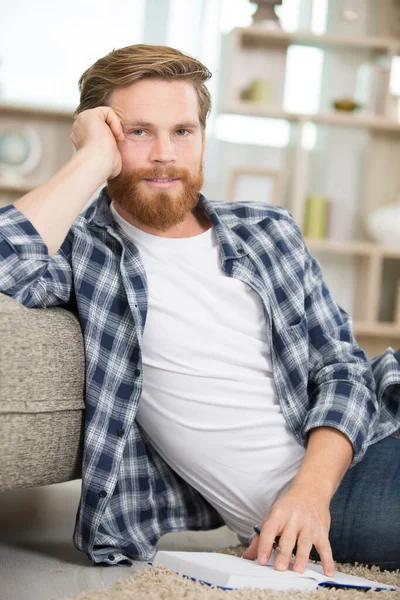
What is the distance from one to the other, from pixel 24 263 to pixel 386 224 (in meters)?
3.05

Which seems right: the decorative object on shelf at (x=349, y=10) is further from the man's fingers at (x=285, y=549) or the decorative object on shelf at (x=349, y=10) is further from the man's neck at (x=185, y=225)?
the man's fingers at (x=285, y=549)

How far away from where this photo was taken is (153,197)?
163 centimetres

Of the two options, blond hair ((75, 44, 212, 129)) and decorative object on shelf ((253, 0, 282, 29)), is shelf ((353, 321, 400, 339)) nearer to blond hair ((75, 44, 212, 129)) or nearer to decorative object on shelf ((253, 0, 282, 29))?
decorative object on shelf ((253, 0, 282, 29))

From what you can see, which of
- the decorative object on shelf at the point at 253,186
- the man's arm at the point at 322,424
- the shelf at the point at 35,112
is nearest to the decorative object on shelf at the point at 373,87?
the decorative object on shelf at the point at 253,186

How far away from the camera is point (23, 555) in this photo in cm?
156

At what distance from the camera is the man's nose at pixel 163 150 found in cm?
160

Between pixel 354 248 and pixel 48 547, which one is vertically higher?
pixel 354 248

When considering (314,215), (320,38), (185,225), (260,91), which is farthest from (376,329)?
(185,225)

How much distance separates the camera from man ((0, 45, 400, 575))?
1.49 metres

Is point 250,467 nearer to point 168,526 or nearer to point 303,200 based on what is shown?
point 168,526

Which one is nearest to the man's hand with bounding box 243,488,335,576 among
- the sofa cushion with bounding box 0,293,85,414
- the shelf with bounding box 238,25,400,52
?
the sofa cushion with bounding box 0,293,85,414

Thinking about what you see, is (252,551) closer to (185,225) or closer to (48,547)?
(48,547)

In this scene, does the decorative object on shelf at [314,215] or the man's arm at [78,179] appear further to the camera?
the decorative object on shelf at [314,215]

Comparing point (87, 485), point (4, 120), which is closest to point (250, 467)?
point (87, 485)
